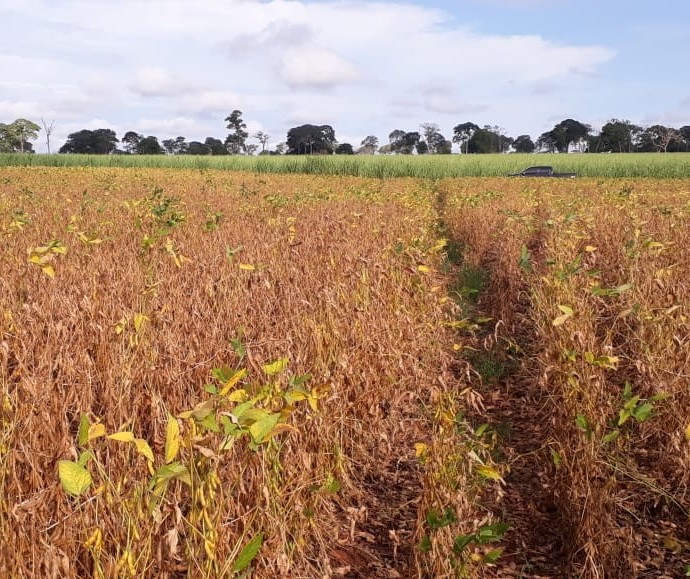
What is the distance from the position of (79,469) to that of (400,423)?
87.2 inches

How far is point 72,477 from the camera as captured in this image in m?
1.40

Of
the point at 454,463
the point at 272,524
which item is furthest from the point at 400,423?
the point at 272,524

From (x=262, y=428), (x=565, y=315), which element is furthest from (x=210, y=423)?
(x=565, y=315)

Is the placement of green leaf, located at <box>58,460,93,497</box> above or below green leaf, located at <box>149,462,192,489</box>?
above

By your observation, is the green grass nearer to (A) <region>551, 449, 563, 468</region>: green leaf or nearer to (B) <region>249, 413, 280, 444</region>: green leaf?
(A) <region>551, 449, 563, 468</region>: green leaf

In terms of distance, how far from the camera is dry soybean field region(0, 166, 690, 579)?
180 centimetres

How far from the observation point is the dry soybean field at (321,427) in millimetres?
1801

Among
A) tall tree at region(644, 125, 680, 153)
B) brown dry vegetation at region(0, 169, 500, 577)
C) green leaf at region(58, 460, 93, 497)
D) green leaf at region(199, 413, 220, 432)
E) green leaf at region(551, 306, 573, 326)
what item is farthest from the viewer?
tall tree at region(644, 125, 680, 153)

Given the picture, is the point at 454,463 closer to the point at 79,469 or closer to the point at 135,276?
the point at 79,469

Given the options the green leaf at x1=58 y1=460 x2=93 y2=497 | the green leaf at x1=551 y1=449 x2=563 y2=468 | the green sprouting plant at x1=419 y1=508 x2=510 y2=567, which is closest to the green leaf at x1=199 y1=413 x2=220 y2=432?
the green leaf at x1=58 y1=460 x2=93 y2=497

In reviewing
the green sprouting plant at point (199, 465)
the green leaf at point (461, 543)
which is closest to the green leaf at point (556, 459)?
the green leaf at point (461, 543)

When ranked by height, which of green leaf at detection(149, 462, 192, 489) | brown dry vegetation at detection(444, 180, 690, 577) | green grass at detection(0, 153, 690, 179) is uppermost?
green grass at detection(0, 153, 690, 179)

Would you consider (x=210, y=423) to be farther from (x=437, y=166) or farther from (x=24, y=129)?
(x=24, y=129)

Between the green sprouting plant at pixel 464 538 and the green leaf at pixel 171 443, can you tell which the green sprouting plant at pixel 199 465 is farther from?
the green sprouting plant at pixel 464 538
